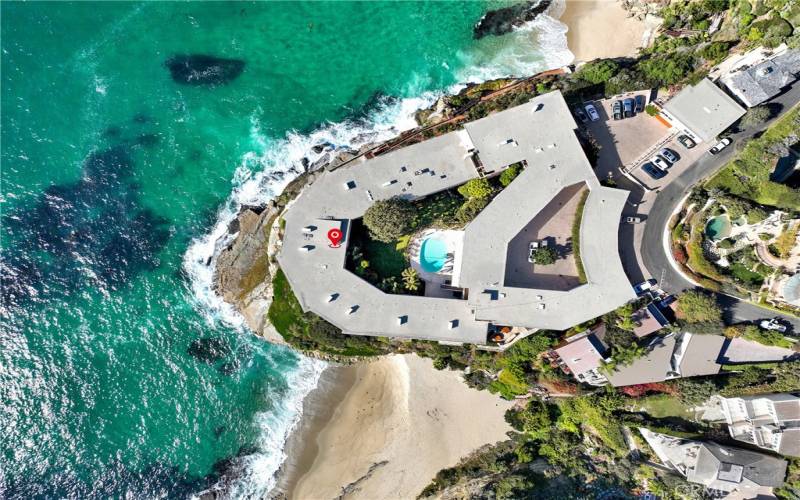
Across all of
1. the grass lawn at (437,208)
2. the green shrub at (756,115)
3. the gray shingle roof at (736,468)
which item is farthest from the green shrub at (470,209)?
the gray shingle roof at (736,468)

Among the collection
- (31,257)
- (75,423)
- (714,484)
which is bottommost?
(714,484)

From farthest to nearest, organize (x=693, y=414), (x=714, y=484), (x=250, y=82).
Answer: (x=250, y=82) < (x=693, y=414) < (x=714, y=484)

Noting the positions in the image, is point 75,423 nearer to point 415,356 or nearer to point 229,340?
point 229,340

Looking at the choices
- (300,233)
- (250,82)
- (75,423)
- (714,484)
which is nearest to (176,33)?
(250,82)

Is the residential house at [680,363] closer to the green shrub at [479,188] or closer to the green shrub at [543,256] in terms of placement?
the green shrub at [543,256]

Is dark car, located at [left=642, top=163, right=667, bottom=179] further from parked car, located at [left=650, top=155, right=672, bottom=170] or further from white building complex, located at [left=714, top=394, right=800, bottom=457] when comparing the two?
white building complex, located at [left=714, top=394, right=800, bottom=457]

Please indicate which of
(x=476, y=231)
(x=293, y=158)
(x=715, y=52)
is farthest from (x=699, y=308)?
(x=293, y=158)
